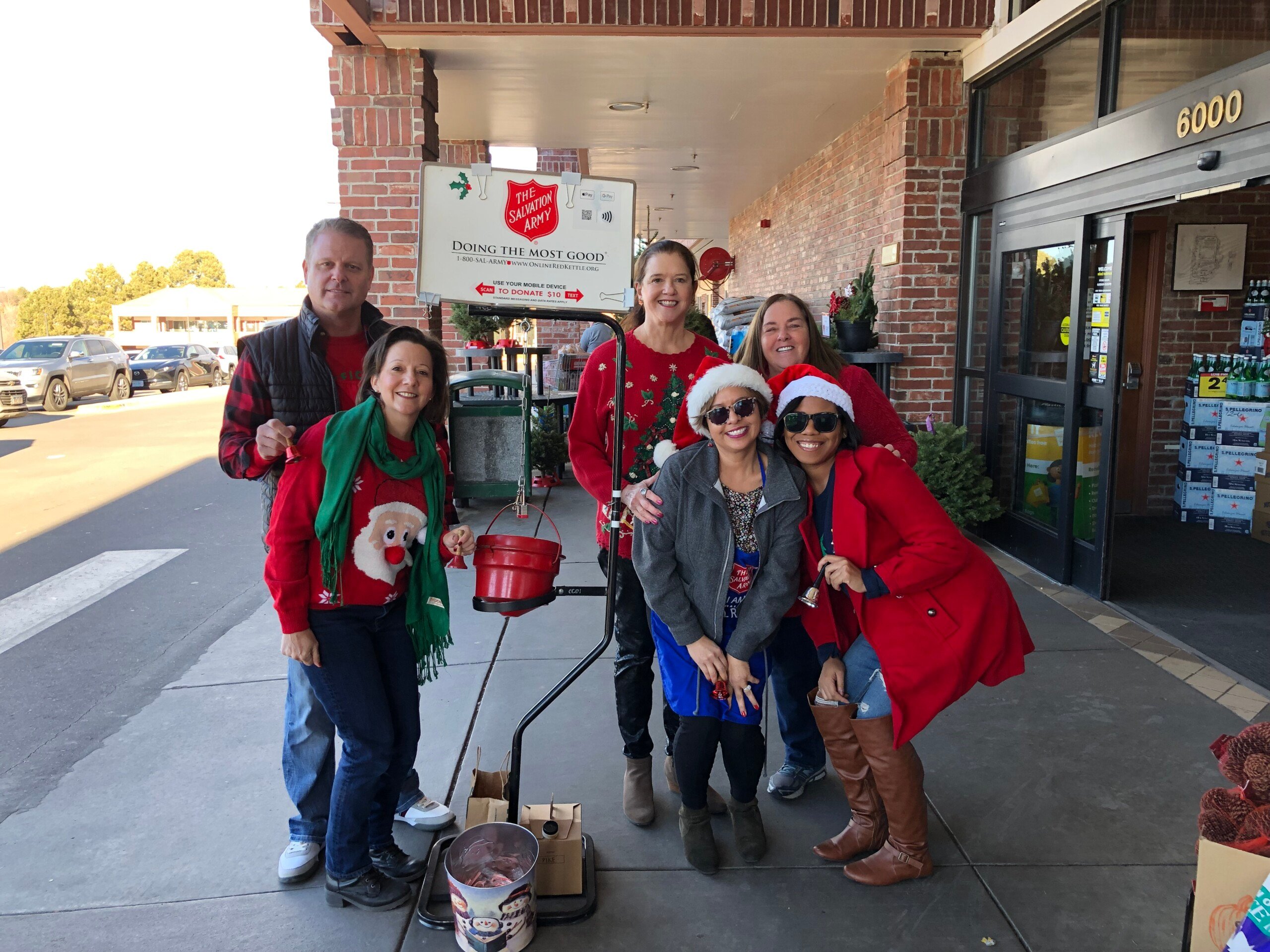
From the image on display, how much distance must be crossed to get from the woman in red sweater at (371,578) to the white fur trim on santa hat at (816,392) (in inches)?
37.8

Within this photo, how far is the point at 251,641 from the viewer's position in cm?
468

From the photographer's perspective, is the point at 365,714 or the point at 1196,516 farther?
the point at 1196,516

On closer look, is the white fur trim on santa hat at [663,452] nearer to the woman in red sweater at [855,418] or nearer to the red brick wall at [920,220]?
the woman in red sweater at [855,418]

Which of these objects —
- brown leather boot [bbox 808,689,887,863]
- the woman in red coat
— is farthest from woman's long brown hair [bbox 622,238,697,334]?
brown leather boot [bbox 808,689,887,863]

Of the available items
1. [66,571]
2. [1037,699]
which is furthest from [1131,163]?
[66,571]

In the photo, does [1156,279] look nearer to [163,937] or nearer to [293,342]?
[293,342]

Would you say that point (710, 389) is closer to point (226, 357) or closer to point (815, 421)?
point (815, 421)

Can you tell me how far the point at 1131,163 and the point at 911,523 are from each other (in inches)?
124

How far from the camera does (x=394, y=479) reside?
7.89ft

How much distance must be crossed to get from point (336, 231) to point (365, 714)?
4.46 feet

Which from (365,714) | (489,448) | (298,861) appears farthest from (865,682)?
(298,861)

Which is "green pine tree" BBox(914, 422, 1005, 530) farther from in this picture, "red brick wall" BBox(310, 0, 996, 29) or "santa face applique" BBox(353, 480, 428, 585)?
"santa face applique" BBox(353, 480, 428, 585)

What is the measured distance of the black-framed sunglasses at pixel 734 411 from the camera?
2.32m

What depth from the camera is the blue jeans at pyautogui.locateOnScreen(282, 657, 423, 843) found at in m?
2.55
